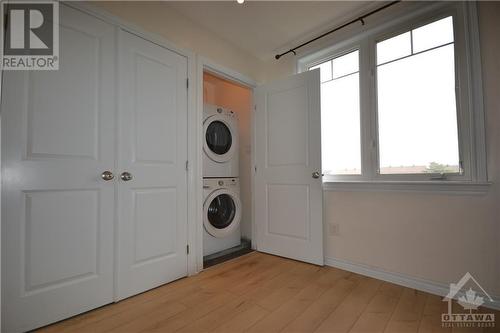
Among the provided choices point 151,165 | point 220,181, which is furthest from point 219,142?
point 151,165

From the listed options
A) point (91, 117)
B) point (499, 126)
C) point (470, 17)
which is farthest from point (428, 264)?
point (91, 117)

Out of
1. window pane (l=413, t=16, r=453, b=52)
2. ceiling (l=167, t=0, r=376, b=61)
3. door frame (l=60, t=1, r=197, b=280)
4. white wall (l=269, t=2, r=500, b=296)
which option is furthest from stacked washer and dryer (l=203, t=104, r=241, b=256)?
window pane (l=413, t=16, r=453, b=52)

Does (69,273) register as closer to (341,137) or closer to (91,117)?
(91,117)

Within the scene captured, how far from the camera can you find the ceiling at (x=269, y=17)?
1938 millimetres

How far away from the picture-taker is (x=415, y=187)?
176 cm

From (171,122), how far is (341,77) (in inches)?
67.0

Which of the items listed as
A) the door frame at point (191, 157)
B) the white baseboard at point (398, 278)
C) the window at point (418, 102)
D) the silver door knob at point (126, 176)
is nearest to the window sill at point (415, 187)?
the window at point (418, 102)

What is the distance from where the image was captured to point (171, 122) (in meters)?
1.94

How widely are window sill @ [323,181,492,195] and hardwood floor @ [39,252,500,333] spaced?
75 centimetres

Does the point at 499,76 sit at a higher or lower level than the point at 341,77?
lower

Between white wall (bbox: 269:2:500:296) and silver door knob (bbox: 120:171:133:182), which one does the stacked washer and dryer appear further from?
white wall (bbox: 269:2:500:296)

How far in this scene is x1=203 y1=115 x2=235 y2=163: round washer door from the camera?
8.11 feet

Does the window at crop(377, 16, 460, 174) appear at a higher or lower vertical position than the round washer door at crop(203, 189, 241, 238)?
higher

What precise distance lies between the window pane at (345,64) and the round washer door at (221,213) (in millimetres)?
1701
